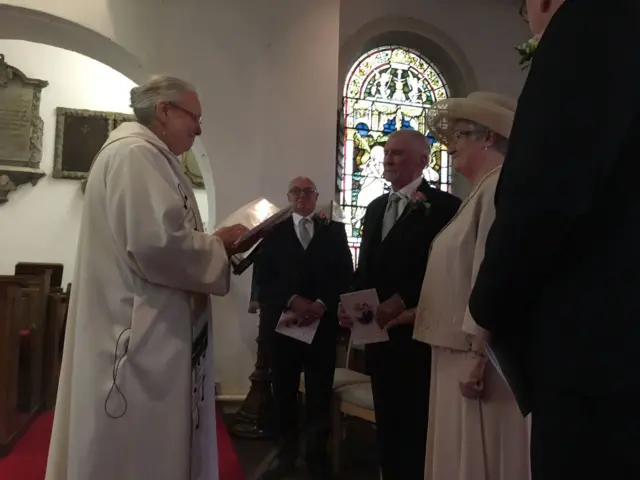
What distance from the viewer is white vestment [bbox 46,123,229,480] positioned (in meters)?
2.02

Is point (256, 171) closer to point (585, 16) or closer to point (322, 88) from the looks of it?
point (322, 88)

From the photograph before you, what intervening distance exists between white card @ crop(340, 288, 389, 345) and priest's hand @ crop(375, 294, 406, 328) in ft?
0.08

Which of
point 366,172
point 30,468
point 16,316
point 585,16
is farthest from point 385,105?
point 585,16

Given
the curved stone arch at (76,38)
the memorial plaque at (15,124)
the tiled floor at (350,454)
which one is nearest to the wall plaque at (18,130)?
the memorial plaque at (15,124)

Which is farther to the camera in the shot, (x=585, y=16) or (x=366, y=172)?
(x=366, y=172)

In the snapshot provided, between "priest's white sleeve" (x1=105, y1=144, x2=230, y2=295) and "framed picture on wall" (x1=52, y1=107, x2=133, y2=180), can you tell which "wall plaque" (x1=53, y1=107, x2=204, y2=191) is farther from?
"priest's white sleeve" (x1=105, y1=144, x2=230, y2=295)

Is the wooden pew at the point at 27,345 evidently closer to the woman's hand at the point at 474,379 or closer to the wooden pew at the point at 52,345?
the wooden pew at the point at 52,345

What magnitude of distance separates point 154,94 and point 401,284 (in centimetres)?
135

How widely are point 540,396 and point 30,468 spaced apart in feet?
10.7

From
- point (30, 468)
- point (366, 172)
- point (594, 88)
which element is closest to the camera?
point (594, 88)

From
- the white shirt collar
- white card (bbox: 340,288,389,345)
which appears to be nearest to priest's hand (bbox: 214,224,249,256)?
white card (bbox: 340,288,389,345)

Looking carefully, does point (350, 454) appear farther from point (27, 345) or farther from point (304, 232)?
point (27, 345)

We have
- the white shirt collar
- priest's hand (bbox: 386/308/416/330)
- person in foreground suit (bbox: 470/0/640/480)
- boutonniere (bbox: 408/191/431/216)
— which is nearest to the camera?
person in foreground suit (bbox: 470/0/640/480)

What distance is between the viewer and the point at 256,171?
16.4ft
